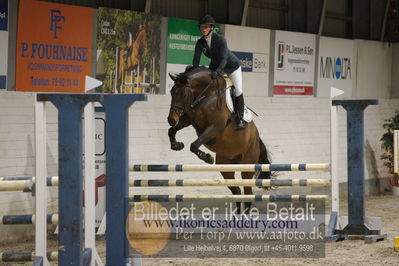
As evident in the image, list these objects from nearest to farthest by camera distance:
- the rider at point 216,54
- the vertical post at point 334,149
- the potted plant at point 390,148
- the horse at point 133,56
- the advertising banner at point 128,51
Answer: the vertical post at point 334,149, the rider at point 216,54, the advertising banner at point 128,51, the horse at point 133,56, the potted plant at point 390,148

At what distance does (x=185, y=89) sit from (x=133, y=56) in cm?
206

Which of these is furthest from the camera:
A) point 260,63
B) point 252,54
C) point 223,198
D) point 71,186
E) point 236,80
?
point 260,63

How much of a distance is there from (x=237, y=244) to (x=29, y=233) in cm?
222

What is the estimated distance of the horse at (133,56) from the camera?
8.54 metres

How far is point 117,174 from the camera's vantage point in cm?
444

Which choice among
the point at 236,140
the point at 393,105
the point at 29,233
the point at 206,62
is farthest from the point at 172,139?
the point at 393,105

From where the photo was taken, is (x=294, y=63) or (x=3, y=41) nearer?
(x=3, y=41)

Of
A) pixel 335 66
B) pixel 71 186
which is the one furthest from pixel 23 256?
pixel 335 66

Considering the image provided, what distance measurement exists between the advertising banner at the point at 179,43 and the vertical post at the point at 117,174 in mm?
4758

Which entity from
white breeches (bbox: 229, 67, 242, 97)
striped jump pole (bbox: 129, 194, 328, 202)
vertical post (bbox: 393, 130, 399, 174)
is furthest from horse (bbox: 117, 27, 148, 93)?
vertical post (bbox: 393, 130, 399, 174)

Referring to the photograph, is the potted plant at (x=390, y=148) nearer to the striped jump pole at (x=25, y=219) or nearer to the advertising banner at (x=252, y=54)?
the advertising banner at (x=252, y=54)

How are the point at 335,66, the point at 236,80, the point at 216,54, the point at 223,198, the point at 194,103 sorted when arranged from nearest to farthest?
the point at 223,198 → the point at 194,103 → the point at 216,54 → the point at 236,80 → the point at 335,66

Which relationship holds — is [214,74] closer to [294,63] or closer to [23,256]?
[23,256]

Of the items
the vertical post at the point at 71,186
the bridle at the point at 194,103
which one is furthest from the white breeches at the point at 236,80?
the vertical post at the point at 71,186
